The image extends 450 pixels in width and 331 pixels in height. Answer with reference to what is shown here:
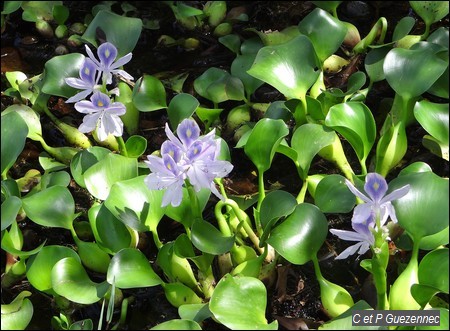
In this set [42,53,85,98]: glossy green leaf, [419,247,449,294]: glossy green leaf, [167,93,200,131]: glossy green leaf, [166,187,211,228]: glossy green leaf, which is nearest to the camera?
[419,247,449,294]: glossy green leaf

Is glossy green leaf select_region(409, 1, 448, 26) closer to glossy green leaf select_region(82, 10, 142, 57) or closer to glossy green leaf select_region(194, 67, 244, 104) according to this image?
glossy green leaf select_region(194, 67, 244, 104)

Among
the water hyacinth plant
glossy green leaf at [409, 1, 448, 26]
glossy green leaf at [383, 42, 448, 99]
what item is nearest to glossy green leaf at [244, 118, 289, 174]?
the water hyacinth plant

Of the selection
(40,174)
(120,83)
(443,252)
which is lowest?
(40,174)

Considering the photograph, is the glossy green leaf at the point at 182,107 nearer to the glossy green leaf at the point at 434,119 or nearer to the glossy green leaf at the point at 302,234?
the glossy green leaf at the point at 302,234

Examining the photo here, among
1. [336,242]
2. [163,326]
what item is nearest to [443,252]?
[336,242]

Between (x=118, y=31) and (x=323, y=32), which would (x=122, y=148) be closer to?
(x=118, y=31)

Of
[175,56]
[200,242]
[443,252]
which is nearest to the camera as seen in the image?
[443,252]

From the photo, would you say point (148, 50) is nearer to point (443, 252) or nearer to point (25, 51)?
point (25, 51)
